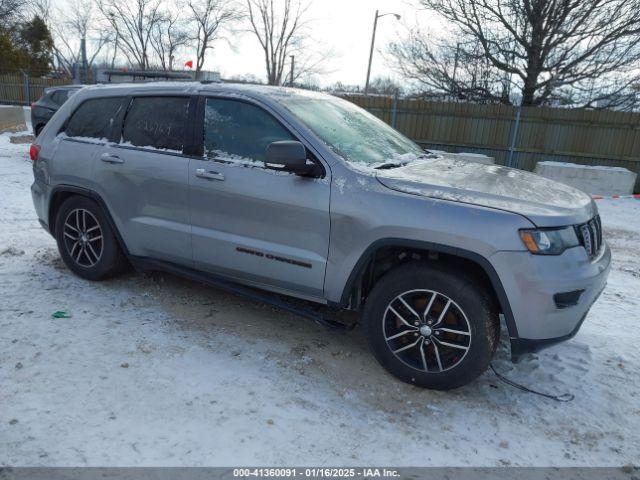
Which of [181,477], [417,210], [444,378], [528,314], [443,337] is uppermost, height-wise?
[417,210]

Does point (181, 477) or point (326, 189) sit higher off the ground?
point (326, 189)

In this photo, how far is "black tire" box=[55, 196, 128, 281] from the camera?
4.51 meters

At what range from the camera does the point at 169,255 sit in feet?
13.7

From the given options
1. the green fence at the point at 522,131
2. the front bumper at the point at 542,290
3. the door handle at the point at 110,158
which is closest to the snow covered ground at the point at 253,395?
the front bumper at the point at 542,290

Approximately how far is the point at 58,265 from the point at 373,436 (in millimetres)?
3751

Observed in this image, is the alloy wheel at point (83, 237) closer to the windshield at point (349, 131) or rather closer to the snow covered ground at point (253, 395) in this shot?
the snow covered ground at point (253, 395)

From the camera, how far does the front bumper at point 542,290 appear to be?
287 cm

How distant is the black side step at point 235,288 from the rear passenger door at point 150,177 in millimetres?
69

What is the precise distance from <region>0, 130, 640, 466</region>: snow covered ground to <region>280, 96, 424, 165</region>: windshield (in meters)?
1.45

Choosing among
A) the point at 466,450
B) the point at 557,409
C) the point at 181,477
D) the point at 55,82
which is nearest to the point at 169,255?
the point at 181,477

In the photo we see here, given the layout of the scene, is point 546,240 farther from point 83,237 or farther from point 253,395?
point 83,237

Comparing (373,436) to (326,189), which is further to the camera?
(326,189)

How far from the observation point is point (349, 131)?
12.8 ft

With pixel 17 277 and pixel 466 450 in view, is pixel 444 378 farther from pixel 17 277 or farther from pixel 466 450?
pixel 17 277
